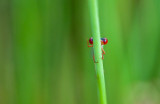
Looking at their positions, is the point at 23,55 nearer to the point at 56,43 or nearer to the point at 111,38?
the point at 56,43

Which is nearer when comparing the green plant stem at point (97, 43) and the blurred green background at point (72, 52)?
the green plant stem at point (97, 43)

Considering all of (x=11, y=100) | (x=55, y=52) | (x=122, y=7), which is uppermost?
(x=122, y=7)

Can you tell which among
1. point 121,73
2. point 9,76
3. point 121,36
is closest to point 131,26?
point 121,36

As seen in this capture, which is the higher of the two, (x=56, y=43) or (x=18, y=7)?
(x=18, y=7)

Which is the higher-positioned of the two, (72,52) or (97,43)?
(97,43)

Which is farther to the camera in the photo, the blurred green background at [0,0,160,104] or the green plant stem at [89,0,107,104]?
the blurred green background at [0,0,160,104]

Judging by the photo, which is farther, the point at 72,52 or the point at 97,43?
the point at 72,52

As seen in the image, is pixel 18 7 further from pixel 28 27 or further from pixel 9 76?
pixel 9 76
